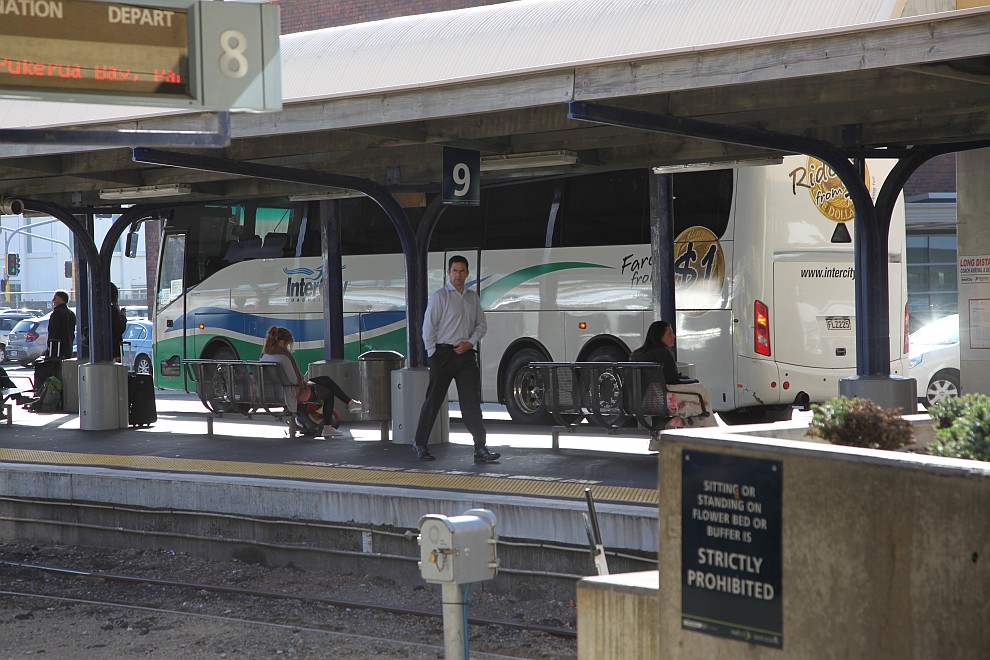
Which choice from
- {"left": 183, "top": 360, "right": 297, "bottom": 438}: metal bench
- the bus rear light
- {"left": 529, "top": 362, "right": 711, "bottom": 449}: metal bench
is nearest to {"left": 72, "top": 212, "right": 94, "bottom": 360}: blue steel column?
{"left": 183, "top": 360, "right": 297, "bottom": 438}: metal bench

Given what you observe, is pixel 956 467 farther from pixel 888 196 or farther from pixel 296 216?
pixel 296 216

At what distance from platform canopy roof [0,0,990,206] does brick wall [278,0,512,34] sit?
65.7 feet

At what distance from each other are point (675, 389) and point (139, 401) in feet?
24.6

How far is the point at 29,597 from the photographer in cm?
948

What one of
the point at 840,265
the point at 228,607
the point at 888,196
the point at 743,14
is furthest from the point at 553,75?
the point at 840,265

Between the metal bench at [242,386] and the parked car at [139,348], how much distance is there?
17.7m

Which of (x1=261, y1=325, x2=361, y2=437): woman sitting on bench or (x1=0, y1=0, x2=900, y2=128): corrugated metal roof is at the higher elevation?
(x1=0, y1=0, x2=900, y2=128): corrugated metal roof

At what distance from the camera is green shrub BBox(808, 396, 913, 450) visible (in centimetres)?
511

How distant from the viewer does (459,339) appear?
10945 millimetres

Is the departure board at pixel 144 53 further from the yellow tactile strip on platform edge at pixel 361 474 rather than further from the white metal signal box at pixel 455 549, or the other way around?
the yellow tactile strip on platform edge at pixel 361 474

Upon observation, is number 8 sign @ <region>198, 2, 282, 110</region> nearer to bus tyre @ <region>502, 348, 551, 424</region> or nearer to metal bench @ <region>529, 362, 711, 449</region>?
metal bench @ <region>529, 362, 711, 449</region>

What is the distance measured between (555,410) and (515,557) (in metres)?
3.28

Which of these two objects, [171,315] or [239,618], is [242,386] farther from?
[171,315]

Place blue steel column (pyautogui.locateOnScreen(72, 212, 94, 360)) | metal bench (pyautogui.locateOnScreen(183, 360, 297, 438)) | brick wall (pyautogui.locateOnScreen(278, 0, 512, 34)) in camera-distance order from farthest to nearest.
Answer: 1. brick wall (pyautogui.locateOnScreen(278, 0, 512, 34))
2. blue steel column (pyautogui.locateOnScreen(72, 212, 94, 360))
3. metal bench (pyautogui.locateOnScreen(183, 360, 297, 438))
